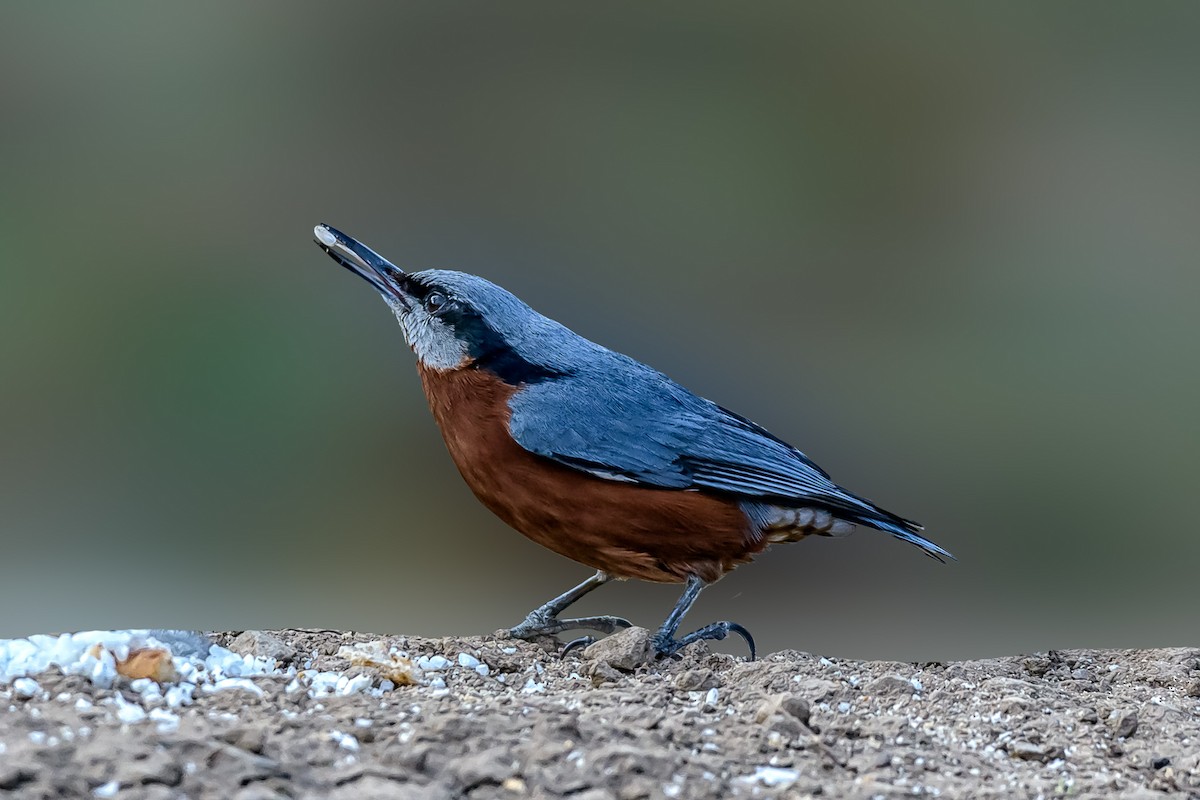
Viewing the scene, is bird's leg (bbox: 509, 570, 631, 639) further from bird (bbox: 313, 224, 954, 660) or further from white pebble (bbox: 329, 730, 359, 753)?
white pebble (bbox: 329, 730, 359, 753)

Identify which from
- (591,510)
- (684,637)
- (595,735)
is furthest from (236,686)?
(684,637)

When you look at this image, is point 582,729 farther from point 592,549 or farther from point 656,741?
point 592,549

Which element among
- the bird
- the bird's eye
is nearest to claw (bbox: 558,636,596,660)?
the bird

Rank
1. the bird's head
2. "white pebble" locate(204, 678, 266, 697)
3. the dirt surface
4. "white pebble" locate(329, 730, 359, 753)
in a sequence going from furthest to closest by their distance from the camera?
the bird's head
"white pebble" locate(204, 678, 266, 697)
"white pebble" locate(329, 730, 359, 753)
the dirt surface

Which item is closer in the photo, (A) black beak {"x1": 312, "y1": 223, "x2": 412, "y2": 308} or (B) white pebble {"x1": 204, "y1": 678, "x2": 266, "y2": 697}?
(B) white pebble {"x1": 204, "y1": 678, "x2": 266, "y2": 697}

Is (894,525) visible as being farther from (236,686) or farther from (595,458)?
(236,686)

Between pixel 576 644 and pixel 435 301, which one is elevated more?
pixel 435 301
